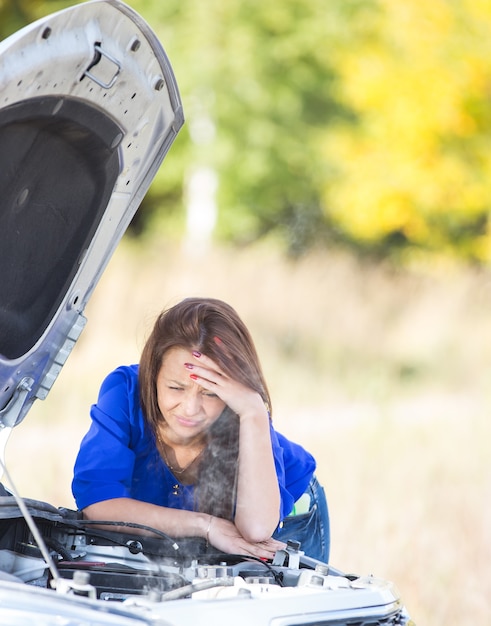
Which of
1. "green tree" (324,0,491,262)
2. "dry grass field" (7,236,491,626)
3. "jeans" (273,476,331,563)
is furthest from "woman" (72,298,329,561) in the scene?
"green tree" (324,0,491,262)

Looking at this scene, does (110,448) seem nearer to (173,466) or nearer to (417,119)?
(173,466)

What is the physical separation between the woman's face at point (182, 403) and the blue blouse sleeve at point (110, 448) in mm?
115

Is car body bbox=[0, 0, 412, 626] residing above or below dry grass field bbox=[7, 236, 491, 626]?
below

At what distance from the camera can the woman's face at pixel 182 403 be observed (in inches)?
114

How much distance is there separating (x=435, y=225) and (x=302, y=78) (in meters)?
3.20

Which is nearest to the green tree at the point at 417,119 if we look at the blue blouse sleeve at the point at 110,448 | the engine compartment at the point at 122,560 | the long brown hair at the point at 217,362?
the long brown hair at the point at 217,362

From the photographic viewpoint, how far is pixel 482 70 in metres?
12.9

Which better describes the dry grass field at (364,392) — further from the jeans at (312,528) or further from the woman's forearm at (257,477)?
the jeans at (312,528)

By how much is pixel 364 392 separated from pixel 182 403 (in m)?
8.51

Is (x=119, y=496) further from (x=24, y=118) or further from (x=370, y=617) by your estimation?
(x=24, y=118)

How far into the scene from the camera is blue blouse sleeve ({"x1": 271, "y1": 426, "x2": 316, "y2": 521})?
3.20 m

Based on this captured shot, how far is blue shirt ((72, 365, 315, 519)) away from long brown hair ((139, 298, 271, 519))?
47mm

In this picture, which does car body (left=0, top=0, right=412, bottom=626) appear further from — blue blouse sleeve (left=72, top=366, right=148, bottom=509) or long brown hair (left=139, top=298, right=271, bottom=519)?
long brown hair (left=139, top=298, right=271, bottom=519)

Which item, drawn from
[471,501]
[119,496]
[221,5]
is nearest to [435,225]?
[221,5]
